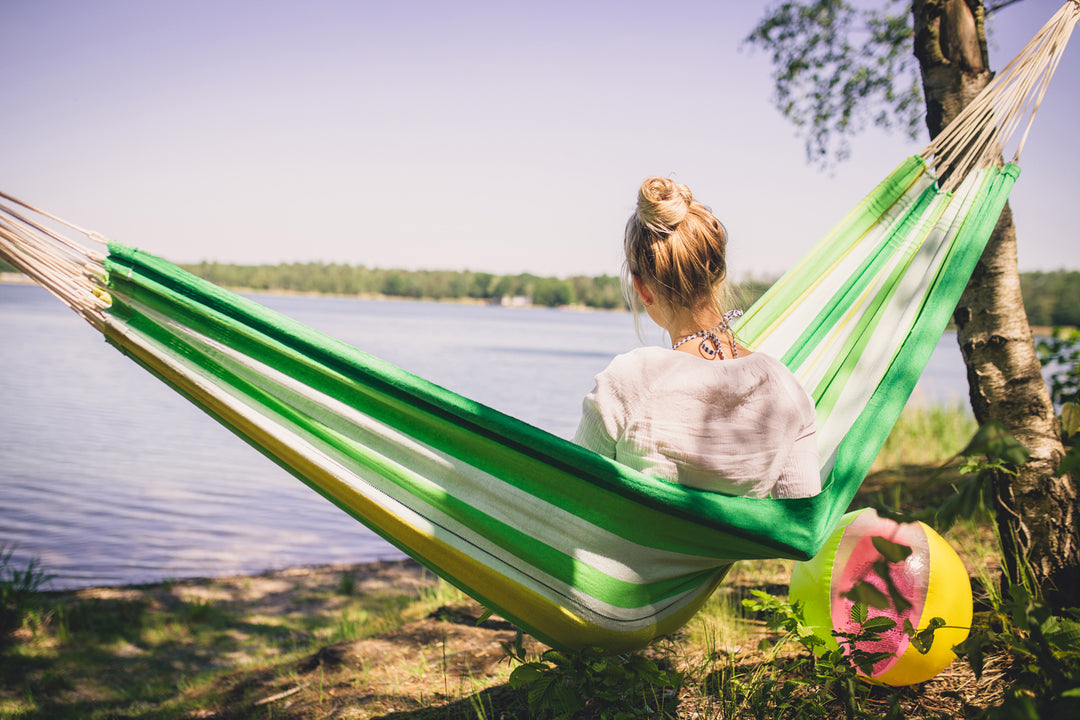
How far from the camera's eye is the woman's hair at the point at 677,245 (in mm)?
1432

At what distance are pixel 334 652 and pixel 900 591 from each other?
1827mm

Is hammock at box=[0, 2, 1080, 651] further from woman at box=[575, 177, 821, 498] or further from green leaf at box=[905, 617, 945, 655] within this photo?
green leaf at box=[905, 617, 945, 655]

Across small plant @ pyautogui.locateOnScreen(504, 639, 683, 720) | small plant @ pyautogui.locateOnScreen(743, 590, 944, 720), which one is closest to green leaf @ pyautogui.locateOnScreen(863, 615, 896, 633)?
small plant @ pyautogui.locateOnScreen(743, 590, 944, 720)

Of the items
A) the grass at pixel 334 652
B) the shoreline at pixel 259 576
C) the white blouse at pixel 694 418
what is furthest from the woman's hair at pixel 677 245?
the shoreline at pixel 259 576

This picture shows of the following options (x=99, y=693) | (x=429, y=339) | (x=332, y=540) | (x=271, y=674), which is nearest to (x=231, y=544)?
(x=332, y=540)

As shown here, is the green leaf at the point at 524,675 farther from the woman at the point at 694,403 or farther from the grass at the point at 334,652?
the woman at the point at 694,403

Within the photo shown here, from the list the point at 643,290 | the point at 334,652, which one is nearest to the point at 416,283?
the point at 334,652

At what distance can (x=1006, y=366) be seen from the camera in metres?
1.95

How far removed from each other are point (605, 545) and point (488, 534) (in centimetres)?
24

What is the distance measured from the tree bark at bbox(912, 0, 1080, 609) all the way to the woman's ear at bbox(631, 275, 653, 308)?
3.70 ft

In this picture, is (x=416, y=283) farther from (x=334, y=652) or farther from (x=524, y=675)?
(x=524, y=675)

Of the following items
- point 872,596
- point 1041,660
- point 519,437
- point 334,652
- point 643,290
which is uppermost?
point 643,290

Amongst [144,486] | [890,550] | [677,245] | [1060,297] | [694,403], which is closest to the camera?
[890,550]

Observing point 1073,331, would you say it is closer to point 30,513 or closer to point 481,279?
point 30,513
